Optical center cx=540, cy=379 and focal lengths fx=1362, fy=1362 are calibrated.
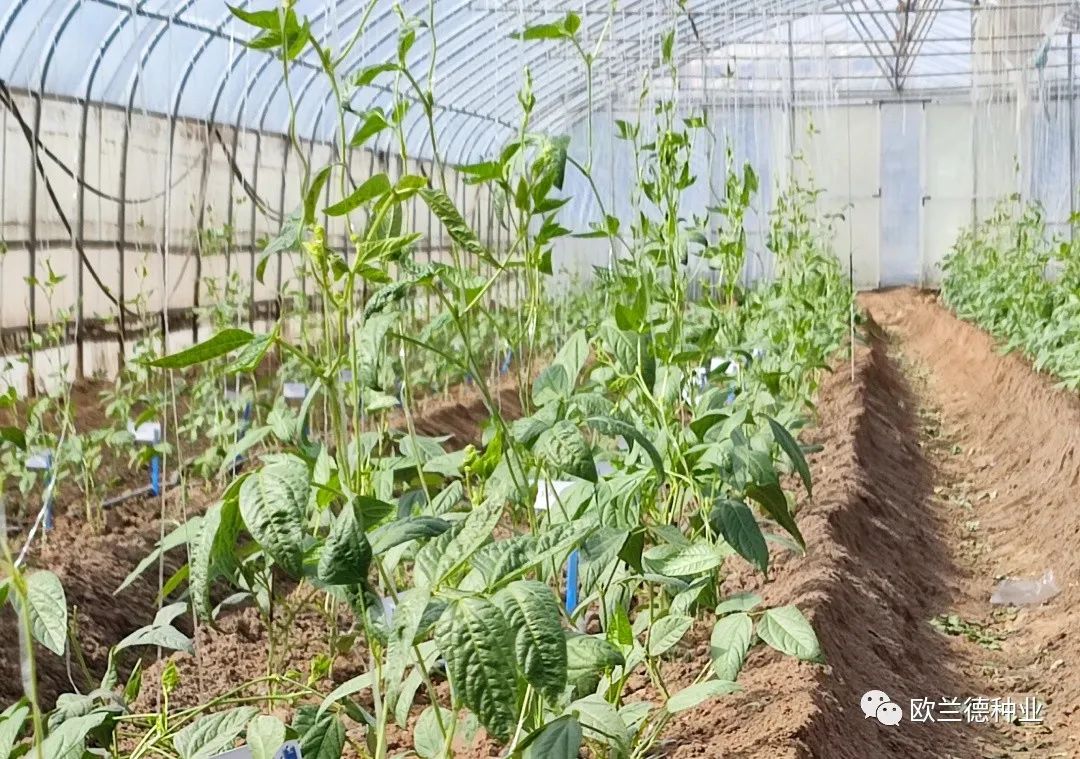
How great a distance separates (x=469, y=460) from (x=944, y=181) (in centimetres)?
2005

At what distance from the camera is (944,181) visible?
20781mm

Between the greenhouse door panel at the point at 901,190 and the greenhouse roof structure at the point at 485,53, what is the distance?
17.2 inches

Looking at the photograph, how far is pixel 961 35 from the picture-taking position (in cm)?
1936

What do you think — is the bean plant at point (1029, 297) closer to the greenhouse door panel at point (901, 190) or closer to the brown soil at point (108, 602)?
the brown soil at point (108, 602)

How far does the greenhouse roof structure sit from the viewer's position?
22.6 ft

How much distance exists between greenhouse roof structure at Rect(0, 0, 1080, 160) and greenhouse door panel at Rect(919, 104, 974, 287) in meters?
0.53

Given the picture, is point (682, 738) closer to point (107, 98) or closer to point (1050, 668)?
point (1050, 668)

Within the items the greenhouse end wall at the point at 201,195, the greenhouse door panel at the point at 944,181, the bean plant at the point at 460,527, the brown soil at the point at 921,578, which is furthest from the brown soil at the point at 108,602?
the greenhouse door panel at the point at 944,181

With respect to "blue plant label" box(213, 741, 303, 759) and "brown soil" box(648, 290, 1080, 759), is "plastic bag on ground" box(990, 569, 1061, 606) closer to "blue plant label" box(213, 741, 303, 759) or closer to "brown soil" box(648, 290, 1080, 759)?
"brown soil" box(648, 290, 1080, 759)

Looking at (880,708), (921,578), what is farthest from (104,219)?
(880,708)

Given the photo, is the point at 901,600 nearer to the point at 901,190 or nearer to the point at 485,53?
the point at 485,53

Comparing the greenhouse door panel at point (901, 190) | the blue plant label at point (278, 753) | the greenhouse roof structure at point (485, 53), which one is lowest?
the greenhouse door panel at point (901, 190)

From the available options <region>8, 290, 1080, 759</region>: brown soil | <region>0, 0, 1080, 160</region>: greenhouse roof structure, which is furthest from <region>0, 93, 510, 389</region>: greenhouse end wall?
<region>8, 290, 1080, 759</region>: brown soil

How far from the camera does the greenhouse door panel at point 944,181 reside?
813 inches
